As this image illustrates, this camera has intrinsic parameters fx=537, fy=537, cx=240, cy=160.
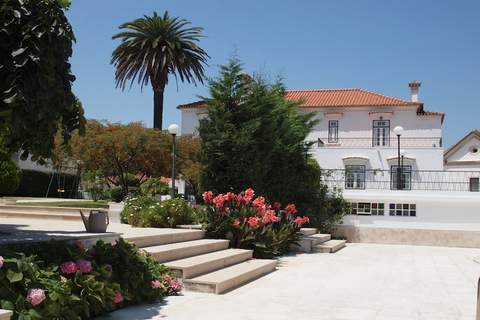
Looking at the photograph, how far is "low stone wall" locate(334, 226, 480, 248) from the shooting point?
781 inches

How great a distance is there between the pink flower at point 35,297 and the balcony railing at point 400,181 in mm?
17163

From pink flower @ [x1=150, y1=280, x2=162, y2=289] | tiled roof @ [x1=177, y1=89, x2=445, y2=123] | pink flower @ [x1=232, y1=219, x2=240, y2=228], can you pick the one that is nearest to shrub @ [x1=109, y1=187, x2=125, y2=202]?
pink flower @ [x1=232, y1=219, x2=240, y2=228]

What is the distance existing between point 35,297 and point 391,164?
35741 millimetres

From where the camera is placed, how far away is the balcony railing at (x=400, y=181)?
22.3m

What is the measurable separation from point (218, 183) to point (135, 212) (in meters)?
2.35

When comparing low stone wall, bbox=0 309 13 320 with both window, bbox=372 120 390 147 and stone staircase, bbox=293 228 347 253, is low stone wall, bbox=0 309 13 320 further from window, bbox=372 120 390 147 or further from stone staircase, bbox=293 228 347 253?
window, bbox=372 120 390 147

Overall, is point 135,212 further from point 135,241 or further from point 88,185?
point 88,185

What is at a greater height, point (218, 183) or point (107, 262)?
point (218, 183)

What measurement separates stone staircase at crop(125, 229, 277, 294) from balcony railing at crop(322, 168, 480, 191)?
10.7 meters

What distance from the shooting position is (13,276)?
17.2 ft

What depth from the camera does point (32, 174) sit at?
35.6m

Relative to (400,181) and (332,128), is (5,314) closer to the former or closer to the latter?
(400,181)

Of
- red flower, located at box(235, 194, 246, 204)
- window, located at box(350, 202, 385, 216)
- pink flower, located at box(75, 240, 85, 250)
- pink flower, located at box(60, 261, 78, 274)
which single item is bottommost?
pink flower, located at box(60, 261, 78, 274)

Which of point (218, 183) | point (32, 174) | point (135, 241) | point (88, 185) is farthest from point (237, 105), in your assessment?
point (32, 174)
